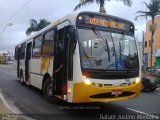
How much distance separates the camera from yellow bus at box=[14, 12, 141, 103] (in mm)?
10328

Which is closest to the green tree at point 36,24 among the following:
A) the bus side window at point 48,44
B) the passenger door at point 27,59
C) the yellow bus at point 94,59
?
the passenger door at point 27,59

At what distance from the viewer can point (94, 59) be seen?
10.5 metres

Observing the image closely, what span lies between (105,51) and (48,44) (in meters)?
3.59

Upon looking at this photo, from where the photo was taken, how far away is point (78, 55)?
10352mm

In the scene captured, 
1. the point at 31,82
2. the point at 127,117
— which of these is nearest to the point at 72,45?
the point at 127,117

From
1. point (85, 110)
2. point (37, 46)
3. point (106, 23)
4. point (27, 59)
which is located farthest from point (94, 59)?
point (27, 59)

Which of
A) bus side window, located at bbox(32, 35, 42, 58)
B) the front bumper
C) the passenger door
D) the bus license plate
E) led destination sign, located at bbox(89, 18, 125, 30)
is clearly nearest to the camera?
the front bumper

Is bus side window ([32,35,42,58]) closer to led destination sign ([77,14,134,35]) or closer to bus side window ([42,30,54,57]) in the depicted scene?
bus side window ([42,30,54,57])

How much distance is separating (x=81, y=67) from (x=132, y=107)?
11.7 feet

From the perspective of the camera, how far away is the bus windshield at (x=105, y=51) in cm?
1048

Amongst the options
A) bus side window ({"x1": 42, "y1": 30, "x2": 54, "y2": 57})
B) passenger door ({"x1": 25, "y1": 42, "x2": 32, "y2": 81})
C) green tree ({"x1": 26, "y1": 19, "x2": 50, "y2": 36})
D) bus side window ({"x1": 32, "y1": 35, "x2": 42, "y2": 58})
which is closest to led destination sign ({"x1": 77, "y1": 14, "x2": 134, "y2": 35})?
bus side window ({"x1": 42, "y1": 30, "x2": 54, "y2": 57})

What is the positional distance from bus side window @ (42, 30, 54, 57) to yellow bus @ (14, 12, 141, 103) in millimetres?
663

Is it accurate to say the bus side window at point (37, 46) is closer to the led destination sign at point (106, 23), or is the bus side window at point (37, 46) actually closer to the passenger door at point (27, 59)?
the passenger door at point (27, 59)

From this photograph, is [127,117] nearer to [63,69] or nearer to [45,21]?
[63,69]
